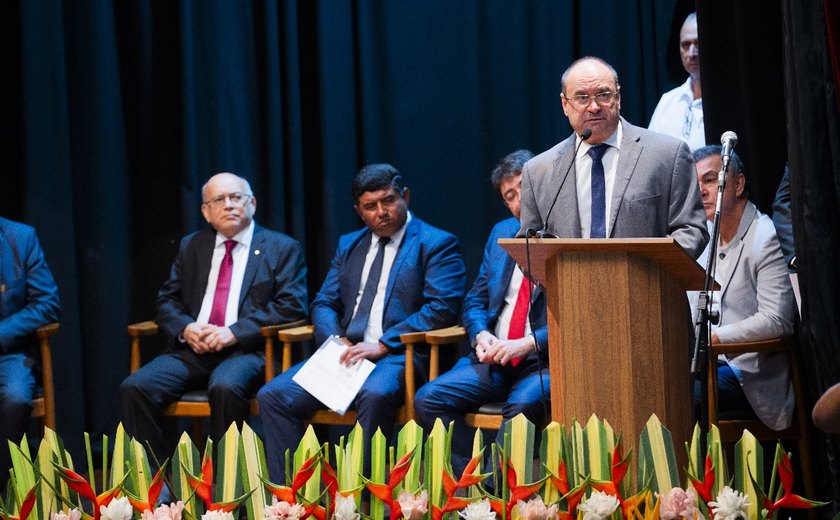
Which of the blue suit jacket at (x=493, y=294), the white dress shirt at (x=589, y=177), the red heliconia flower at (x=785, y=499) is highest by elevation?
the white dress shirt at (x=589, y=177)

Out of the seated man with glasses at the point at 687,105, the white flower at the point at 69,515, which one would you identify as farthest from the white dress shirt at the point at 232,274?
the white flower at the point at 69,515

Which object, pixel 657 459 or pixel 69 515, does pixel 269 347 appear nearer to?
pixel 69 515

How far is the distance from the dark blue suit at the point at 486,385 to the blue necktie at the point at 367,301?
0.46 meters

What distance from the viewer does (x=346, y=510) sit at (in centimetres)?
159

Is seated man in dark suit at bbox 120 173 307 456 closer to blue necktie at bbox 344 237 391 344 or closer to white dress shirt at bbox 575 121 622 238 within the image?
blue necktie at bbox 344 237 391 344

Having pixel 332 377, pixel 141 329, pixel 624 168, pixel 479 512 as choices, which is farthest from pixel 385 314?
pixel 479 512

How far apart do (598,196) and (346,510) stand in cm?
177

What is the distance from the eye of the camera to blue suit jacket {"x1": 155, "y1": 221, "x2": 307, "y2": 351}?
15.3ft

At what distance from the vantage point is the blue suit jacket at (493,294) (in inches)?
164

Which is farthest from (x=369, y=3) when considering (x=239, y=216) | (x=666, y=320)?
(x=666, y=320)

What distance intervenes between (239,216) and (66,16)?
144cm

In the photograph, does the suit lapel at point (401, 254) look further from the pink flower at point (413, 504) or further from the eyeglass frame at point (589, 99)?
the pink flower at point (413, 504)

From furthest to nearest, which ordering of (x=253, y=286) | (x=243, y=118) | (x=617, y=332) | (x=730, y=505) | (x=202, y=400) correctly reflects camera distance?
(x=243, y=118), (x=253, y=286), (x=202, y=400), (x=617, y=332), (x=730, y=505)

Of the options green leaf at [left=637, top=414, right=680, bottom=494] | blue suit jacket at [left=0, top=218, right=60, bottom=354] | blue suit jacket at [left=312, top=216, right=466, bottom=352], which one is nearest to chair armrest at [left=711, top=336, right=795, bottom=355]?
blue suit jacket at [left=312, top=216, right=466, bottom=352]
